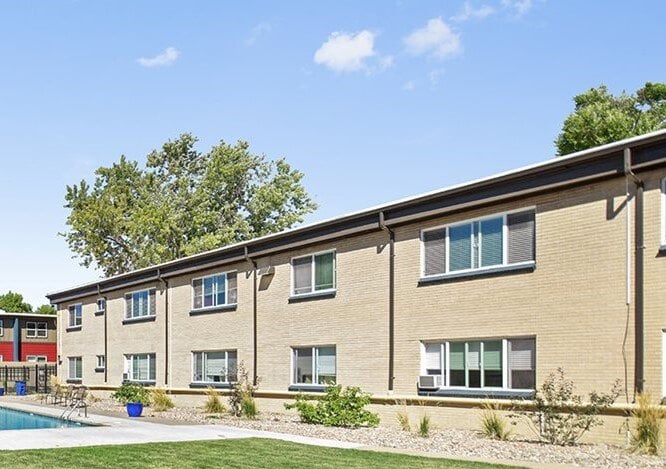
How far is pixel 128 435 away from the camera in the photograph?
71.6ft

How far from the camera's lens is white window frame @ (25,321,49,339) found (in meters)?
76.5

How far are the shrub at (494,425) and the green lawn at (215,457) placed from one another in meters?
3.97

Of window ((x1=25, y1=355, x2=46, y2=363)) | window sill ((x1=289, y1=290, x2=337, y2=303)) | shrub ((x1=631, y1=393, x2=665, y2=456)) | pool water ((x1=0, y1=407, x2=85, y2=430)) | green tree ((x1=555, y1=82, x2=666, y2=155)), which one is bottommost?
window ((x1=25, y1=355, x2=46, y2=363))

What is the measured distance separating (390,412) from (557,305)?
21.7 feet

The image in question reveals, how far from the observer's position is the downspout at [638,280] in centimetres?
1831

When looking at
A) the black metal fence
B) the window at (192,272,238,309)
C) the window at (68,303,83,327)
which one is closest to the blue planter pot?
the window at (192,272,238,309)

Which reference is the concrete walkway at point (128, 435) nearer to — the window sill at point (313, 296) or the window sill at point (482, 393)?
the window sill at point (482, 393)

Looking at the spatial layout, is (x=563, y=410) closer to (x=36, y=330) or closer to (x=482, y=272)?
(x=482, y=272)

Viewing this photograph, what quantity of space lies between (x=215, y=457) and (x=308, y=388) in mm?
12156

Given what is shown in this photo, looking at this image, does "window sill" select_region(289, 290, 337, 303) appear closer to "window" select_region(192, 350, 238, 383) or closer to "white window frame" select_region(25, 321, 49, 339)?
"window" select_region(192, 350, 238, 383)

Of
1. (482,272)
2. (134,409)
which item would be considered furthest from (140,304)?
(482,272)

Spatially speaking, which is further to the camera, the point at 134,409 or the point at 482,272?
the point at 134,409

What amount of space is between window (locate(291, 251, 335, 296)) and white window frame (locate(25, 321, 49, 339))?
173 feet

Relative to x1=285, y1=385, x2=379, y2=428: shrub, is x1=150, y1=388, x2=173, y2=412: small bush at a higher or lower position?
lower
